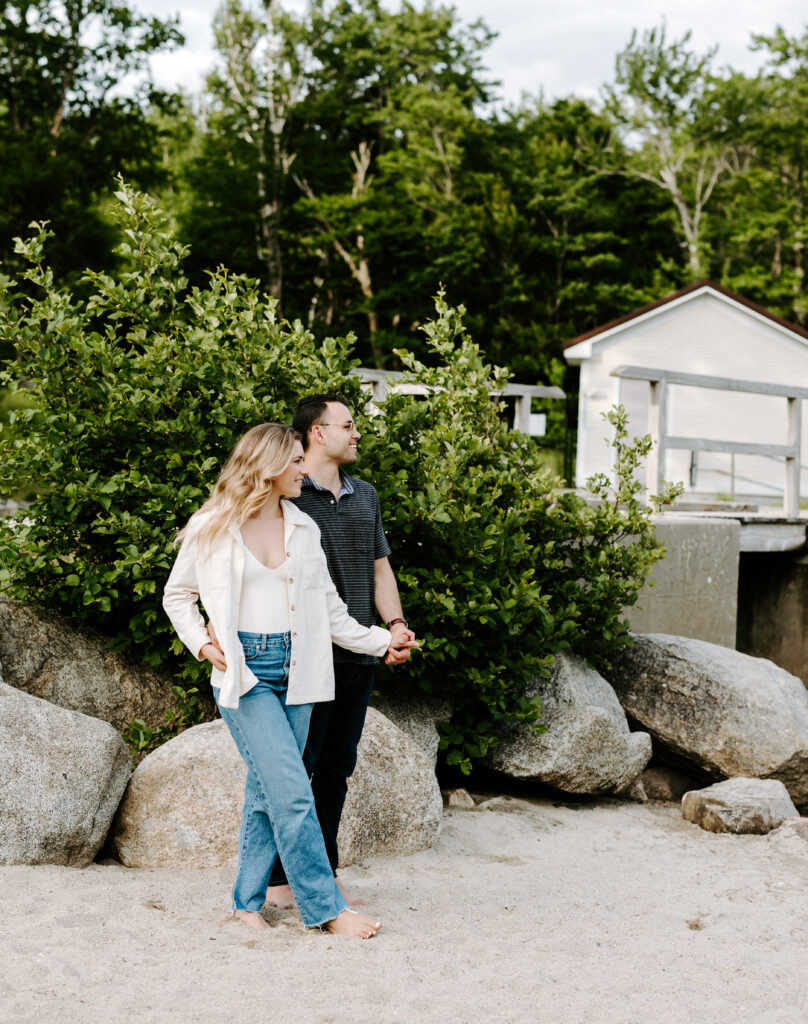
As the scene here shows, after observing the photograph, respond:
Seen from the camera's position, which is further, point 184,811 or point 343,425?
point 184,811

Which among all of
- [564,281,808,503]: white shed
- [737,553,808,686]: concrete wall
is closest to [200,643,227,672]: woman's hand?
[737,553,808,686]: concrete wall

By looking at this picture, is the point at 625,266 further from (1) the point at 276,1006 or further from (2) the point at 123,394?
(1) the point at 276,1006

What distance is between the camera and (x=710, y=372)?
2125 cm

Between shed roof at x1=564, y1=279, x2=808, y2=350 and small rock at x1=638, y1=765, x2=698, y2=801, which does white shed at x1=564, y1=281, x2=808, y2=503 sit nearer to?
shed roof at x1=564, y1=279, x2=808, y2=350

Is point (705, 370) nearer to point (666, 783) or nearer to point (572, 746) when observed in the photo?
point (666, 783)

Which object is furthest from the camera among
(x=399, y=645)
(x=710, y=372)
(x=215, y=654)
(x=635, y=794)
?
(x=710, y=372)

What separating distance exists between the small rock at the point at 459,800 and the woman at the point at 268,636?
2214mm

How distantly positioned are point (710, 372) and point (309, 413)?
1843 cm

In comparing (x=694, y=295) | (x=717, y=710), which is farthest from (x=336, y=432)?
(x=694, y=295)

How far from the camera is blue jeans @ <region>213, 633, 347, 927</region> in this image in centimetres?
361

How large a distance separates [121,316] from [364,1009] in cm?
386

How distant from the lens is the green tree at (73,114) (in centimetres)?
2497

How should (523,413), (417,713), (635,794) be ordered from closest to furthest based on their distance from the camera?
(417,713)
(635,794)
(523,413)

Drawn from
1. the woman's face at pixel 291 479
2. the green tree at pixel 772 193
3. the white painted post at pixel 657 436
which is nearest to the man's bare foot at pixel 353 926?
the woman's face at pixel 291 479
